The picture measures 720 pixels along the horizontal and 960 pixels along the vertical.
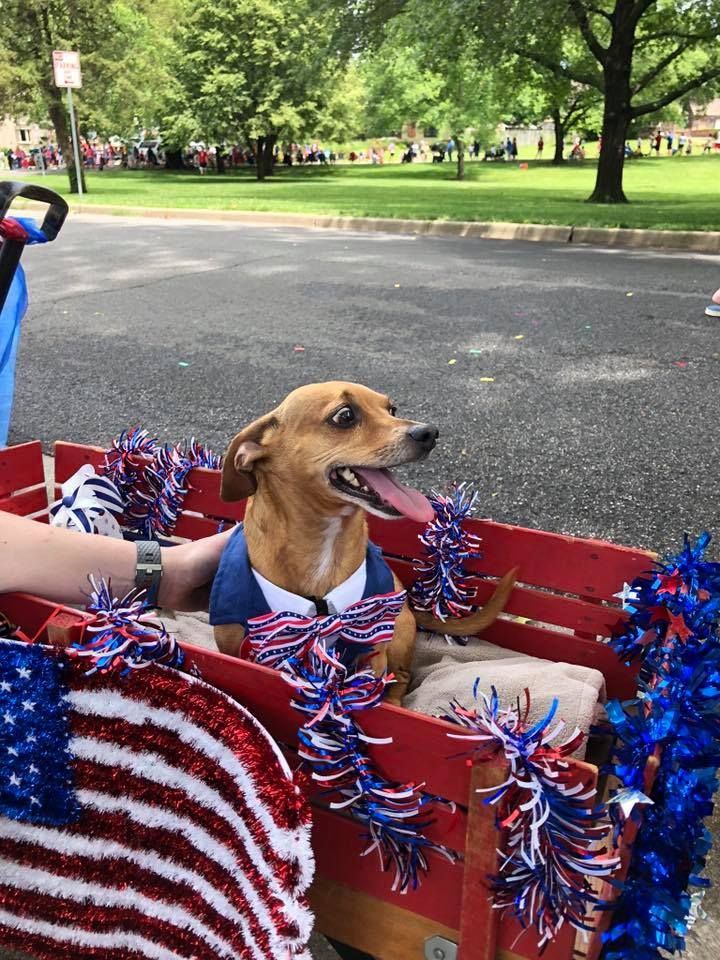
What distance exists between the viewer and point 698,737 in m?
1.44

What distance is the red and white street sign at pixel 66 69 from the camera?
1948 cm

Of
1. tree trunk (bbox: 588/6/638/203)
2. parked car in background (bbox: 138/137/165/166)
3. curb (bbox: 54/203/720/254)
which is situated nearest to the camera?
curb (bbox: 54/203/720/254)

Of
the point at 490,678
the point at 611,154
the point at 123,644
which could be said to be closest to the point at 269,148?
the point at 611,154

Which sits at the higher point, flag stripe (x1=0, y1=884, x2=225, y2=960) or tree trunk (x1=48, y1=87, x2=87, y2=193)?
tree trunk (x1=48, y1=87, x2=87, y2=193)

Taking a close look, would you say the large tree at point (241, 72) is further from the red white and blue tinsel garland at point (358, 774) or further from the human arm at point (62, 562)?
the red white and blue tinsel garland at point (358, 774)

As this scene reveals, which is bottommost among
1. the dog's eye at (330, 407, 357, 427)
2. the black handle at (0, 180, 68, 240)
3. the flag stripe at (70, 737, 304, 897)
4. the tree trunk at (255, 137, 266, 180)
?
the flag stripe at (70, 737, 304, 897)

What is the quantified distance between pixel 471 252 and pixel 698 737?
36.6 ft

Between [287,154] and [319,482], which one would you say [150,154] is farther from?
[319,482]

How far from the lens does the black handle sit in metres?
2.32

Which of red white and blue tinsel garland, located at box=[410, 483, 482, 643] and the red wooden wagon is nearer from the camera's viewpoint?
the red wooden wagon

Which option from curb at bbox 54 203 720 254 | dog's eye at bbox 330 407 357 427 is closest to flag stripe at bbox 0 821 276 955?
dog's eye at bbox 330 407 357 427

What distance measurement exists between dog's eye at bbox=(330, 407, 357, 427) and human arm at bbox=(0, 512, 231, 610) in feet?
2.14

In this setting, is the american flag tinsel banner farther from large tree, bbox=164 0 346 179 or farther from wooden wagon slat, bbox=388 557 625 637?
large tree, bbox=164 0 346 179

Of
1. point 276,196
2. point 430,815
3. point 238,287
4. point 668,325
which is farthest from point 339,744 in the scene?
point 276,196
